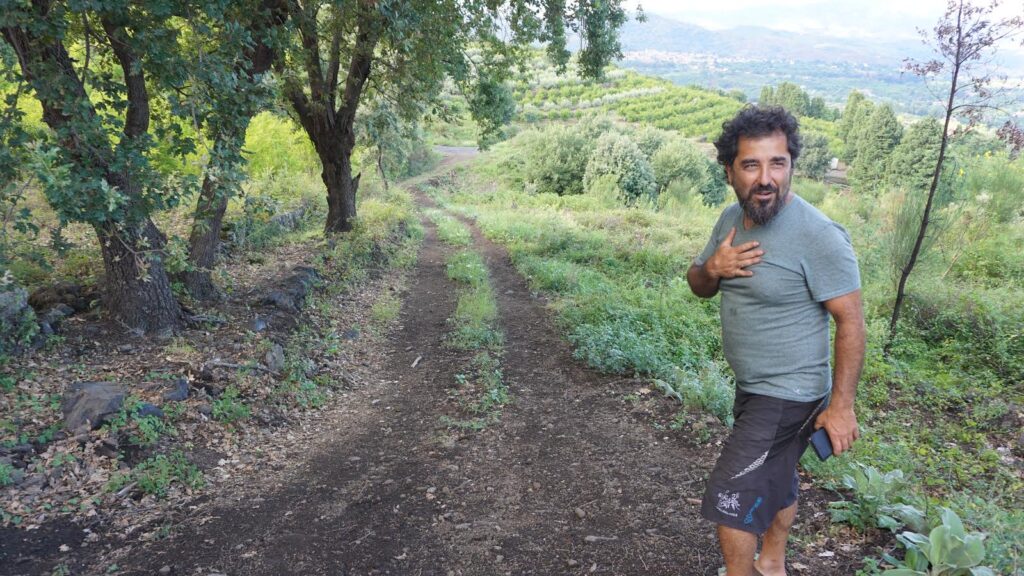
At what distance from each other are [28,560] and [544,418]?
12.1 ft

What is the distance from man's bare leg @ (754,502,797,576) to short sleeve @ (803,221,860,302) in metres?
1.05

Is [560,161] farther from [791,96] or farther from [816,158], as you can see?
[791,96]

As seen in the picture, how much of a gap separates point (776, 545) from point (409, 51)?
26.3 ft

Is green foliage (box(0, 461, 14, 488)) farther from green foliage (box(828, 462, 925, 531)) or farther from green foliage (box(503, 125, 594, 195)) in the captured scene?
green foliage (box(503, 125, 594, 195))

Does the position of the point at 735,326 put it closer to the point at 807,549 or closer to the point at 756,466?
the point at 756,466

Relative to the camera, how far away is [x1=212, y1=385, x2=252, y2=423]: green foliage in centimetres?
507

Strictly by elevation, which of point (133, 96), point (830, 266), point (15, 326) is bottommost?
point (15, 326)

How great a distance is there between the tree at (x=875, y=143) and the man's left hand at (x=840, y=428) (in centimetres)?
2808

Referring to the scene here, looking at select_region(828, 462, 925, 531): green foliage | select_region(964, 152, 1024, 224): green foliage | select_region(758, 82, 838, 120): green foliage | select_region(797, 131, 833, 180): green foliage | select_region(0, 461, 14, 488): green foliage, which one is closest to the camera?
select_region(828, 462, 925, 531): green foliage

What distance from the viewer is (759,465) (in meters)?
2.34

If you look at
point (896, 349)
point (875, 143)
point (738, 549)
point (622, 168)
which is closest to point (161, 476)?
point (738, 549)

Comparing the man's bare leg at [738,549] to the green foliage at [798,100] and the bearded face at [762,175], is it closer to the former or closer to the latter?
the bearded face at [762,175]

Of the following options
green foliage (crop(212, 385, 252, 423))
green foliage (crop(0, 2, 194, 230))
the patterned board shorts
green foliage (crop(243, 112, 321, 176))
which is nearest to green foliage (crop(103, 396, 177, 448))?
green foliage (crop(212, 385, 252, 423))

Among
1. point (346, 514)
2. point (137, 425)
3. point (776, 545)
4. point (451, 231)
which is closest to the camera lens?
point (776, 545)
